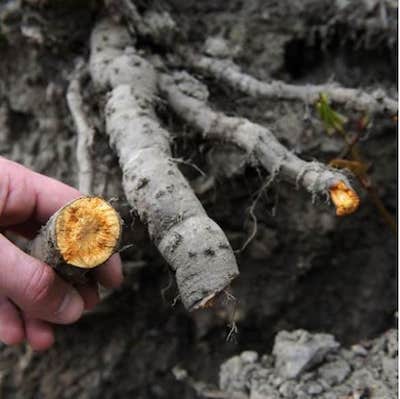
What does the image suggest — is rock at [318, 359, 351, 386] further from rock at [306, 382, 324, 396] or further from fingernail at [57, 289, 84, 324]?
fingernail at [57, 289, 84, 324]

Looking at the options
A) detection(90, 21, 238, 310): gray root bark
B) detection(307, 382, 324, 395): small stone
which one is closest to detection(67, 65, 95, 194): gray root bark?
detection(90, 21, 238, 310): gray root bark

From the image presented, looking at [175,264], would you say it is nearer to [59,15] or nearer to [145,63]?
[145,63]

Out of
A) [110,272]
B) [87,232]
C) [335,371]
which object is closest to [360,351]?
[335,371]

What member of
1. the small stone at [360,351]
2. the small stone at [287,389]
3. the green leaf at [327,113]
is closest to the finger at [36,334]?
the small stone at [287,389]

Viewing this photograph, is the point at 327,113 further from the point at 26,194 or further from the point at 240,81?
the point at 26,194

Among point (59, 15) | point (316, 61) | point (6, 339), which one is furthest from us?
point (316, 61)

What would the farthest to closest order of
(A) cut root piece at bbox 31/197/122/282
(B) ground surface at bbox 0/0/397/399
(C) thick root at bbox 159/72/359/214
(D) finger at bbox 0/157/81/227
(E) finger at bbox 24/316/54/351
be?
(B) ground surface at bbox 0/0/397/399 < (E) finger at bbox 24/316/54/351 < (D) finger at bbox 0/157/81/227 < (C) thick root at bbox 159/72/359/214 < (A) cut root piece at bbox 31/197/122/282

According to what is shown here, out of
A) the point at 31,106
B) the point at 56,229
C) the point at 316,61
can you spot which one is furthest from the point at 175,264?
the point at 316,61
